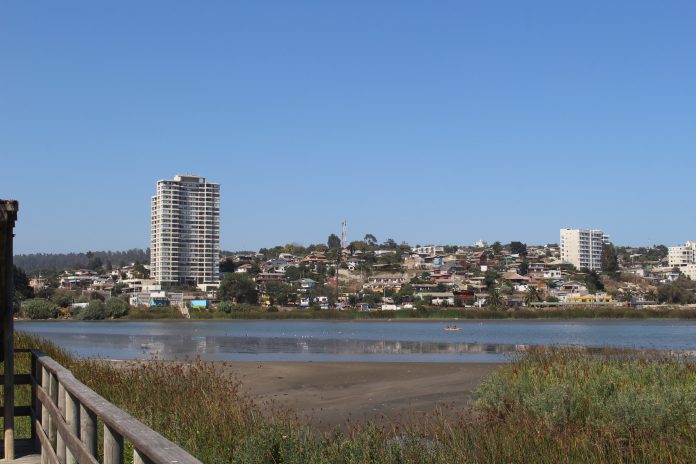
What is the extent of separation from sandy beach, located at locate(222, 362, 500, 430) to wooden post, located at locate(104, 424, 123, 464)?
8.97 m

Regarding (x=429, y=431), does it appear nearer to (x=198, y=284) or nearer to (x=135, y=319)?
(x=135, y=319)

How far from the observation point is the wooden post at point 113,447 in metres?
3.98

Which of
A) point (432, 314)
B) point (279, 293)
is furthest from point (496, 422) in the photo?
point (279, 293)

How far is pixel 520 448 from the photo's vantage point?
910cm

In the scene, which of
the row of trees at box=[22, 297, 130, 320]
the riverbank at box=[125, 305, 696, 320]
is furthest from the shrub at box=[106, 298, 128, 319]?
the riverbank at box=[125, 305, 696, 320]

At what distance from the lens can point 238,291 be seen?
14162cm

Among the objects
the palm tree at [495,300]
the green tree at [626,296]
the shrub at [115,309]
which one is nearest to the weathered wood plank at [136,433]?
the shrub at [115,309]

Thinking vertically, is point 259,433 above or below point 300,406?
above

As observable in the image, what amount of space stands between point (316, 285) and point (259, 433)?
6380 inches

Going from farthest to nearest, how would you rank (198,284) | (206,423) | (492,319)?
(198,284) < (492,319) < (206,423)

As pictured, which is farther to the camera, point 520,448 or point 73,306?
point 73,306

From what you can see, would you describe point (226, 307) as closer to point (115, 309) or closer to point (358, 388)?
point (115, 309)

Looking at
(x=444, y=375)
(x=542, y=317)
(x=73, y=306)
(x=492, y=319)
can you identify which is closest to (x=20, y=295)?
(x=73, y=306)

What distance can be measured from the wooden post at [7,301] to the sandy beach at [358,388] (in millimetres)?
6114
